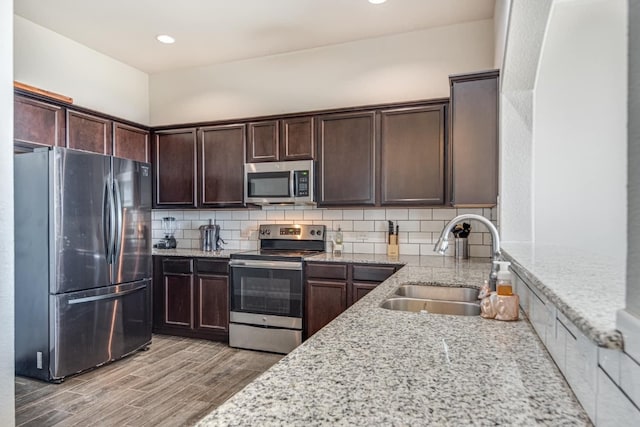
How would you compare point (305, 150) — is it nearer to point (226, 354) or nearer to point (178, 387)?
point (226, 354)

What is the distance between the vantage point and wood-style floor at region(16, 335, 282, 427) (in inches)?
94.0

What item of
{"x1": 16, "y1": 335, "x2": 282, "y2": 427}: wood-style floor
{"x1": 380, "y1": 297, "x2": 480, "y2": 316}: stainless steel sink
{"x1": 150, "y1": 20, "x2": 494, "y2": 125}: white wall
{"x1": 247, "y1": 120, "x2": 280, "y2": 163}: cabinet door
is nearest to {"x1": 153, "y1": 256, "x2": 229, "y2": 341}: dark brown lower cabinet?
{"x1": 16, "y1": 335, "x2": 282, "y2": 427}: wood-style floor

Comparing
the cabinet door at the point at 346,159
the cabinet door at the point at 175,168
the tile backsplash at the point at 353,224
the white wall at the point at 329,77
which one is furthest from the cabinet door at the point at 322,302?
the white wall at the point at 329,77

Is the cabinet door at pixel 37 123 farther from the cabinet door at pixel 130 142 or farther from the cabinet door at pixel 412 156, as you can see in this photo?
the cabinet door at pixel 412 156

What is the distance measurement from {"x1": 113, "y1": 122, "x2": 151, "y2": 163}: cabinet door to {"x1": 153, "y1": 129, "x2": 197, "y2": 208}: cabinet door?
0.10 metres

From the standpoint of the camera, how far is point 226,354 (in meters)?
3.52

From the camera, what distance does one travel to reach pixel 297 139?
3.72m

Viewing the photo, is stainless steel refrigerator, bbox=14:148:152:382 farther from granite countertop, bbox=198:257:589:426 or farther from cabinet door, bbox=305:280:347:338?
granite countertop, bbox=198:257:589:426

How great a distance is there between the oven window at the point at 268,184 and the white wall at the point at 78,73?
186 cm

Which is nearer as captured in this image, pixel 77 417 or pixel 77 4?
pixel 77 417

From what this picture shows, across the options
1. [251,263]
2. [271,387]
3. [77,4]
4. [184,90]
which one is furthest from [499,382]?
[184,90]

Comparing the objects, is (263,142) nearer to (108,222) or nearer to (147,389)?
(108,222)

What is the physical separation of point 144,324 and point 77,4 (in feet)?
9.11

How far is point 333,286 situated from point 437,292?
138 cm
